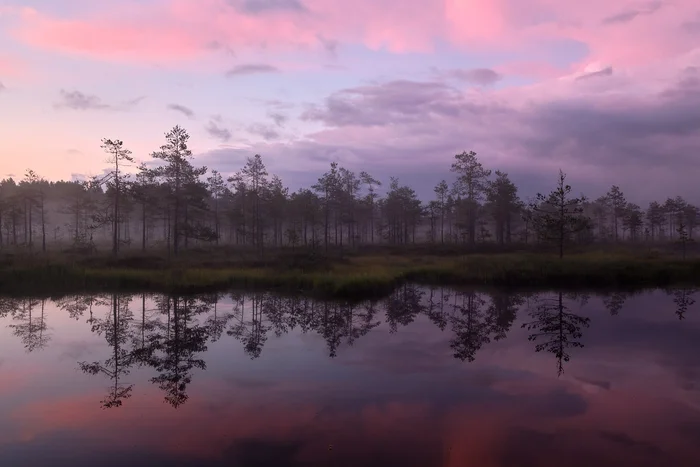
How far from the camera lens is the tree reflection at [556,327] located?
16734 millimetres

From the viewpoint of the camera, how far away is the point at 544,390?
40.4ft

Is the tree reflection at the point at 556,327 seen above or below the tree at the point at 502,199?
below

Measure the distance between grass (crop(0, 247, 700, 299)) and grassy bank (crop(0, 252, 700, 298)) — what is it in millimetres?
61

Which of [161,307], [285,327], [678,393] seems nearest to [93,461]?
[285,327]

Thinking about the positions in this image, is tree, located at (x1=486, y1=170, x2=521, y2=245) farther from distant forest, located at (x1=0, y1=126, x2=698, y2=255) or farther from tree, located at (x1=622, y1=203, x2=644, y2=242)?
tree, located at (x1=622, y1=203, x2=644, y2=242)

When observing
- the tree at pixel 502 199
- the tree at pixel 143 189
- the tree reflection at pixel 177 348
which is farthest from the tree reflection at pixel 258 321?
the tree at pixel 502 199

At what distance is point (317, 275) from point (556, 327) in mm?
16429

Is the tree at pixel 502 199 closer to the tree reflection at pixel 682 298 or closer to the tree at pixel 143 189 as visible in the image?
the tree reflection at pixel 682 298

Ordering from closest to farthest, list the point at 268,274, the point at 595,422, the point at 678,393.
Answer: the point at 595,422 < the point at 678,393 < the point at 268,274

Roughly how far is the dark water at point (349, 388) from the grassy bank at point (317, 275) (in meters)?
6.78

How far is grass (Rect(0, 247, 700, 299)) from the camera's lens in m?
29.8

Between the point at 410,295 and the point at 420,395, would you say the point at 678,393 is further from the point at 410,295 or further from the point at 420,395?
the point at 410,295

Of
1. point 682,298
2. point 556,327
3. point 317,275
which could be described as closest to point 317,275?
point 317,275

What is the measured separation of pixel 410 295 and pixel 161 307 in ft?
50.8
